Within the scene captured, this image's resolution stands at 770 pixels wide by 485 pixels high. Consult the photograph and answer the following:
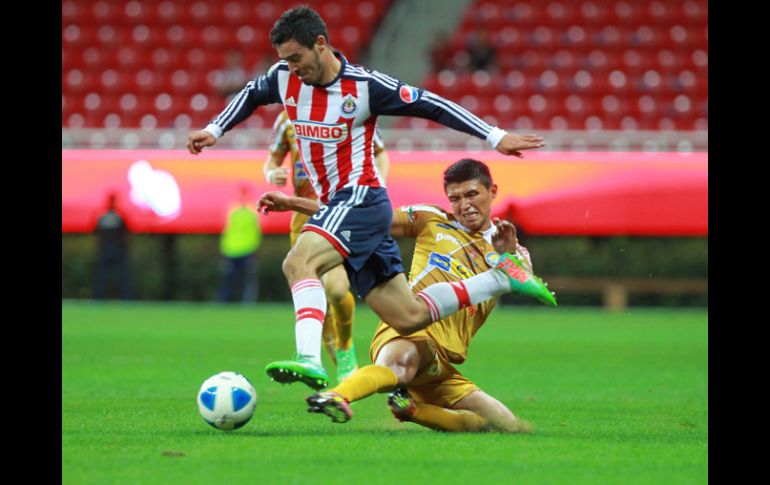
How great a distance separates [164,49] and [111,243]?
525 cm

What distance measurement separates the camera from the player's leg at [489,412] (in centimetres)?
675

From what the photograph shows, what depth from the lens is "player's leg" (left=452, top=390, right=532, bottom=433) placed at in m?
6.75

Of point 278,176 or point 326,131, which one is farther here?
point 278,176

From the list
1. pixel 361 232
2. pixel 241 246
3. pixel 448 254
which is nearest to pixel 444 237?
pixel 448 254

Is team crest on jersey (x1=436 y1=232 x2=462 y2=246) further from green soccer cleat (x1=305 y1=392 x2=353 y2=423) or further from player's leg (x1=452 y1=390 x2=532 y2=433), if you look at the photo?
green soccer cleat (x1=305 y1=392 x2=353 y2=423)

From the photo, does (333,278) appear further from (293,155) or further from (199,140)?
(199,140)

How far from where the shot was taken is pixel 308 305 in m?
6.23

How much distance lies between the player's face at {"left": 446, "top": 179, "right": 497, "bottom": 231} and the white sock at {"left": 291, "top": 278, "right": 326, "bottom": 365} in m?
1.17

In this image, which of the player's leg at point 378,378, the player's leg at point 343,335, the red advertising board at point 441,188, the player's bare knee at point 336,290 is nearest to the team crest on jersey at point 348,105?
the player's leg at point 378,378

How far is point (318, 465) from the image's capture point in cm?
534

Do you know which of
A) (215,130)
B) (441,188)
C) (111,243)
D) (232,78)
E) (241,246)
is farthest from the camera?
(232,78)
